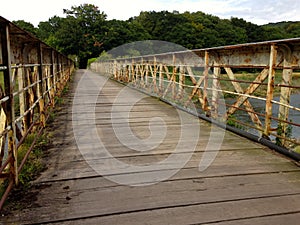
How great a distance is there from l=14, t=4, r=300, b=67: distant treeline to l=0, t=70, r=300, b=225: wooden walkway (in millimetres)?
38860

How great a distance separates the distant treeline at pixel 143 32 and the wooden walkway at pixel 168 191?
38.9 metres

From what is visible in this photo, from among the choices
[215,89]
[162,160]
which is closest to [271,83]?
[215,89]

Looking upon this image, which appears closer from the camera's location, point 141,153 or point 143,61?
point 141,153

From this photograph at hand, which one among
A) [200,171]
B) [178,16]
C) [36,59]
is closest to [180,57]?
[36,59]

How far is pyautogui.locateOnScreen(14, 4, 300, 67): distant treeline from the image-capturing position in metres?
40.3

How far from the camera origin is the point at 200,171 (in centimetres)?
237

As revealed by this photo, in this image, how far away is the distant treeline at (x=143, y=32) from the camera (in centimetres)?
4028

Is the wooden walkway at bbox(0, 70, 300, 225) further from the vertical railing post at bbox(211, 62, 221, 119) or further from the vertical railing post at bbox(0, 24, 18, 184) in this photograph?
the vertical railing post at bbox(211, 62, 221, 119)

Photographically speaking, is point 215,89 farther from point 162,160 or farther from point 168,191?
point 168,191

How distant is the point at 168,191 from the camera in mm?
1996

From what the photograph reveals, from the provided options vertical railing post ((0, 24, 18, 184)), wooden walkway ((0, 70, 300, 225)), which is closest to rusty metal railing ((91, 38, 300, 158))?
wooden walkway ((0, 70, 300, 225))

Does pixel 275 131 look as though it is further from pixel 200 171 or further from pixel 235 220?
pixel 235 220

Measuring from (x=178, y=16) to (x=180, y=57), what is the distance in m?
51.9

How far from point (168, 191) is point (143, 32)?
47.4m
